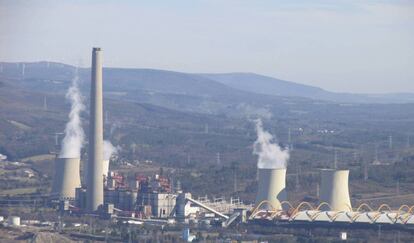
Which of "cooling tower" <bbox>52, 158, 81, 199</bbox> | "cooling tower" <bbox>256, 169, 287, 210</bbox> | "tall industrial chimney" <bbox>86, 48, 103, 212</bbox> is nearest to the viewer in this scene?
"cooling tower" <bbox>256, 169, 287, 210</bbox>

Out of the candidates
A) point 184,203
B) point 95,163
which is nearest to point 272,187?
point 184,203

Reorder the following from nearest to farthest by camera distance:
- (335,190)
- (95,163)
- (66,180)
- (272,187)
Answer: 1. (335,190)
2. (272,187)
3. (95,163)
4. (66,180)

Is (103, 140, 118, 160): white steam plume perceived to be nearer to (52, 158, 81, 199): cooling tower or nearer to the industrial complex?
the industrial complex

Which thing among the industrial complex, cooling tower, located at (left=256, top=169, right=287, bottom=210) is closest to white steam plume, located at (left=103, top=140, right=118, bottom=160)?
the industrial complex

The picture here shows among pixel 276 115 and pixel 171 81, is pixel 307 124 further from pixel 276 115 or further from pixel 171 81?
pixel 171 81

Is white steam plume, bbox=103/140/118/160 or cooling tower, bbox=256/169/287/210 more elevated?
white steam plume, bbox=103/140/118/160

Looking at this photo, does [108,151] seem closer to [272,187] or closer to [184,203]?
[184,203]
